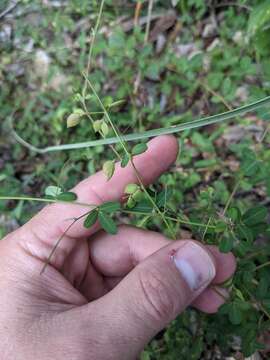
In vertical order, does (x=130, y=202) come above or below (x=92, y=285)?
above

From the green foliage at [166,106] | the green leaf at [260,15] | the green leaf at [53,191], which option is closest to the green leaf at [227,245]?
the green foliage at [166,106]

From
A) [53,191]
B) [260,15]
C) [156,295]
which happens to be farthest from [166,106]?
[156,295]

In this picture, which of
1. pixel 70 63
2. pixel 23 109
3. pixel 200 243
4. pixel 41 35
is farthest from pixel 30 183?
pixel 200 243

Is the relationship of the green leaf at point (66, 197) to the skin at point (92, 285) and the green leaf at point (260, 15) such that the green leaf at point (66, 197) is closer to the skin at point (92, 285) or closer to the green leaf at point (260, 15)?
the skin at point (92, 285)

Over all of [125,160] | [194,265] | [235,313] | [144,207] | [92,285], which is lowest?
[92,285]

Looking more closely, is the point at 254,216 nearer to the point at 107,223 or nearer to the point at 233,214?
the point at 233,214

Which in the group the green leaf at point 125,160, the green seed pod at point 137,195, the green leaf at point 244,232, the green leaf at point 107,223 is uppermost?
the green leaf at point 125,160

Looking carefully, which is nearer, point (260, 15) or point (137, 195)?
point (137, 195)

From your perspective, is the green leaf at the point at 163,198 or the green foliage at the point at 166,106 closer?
the green leaf at the point at 163,198
